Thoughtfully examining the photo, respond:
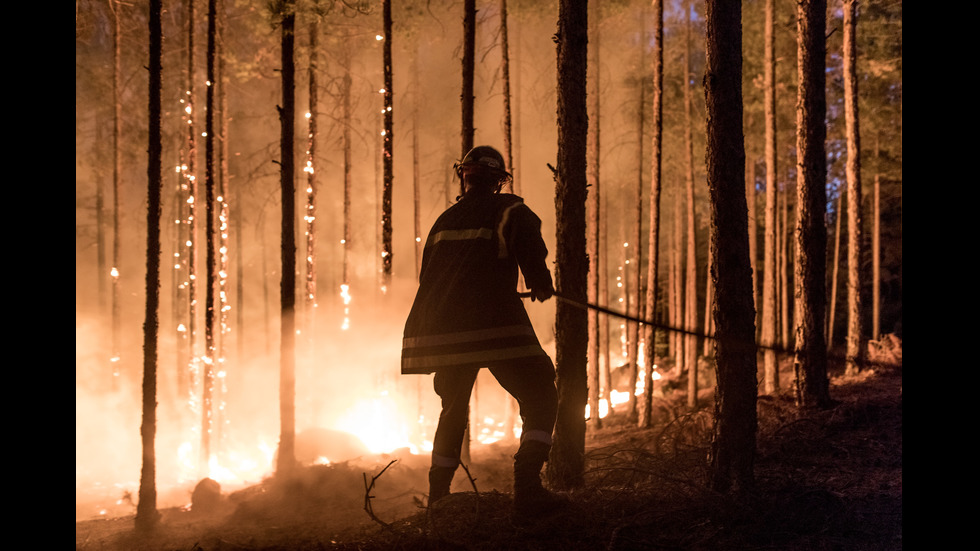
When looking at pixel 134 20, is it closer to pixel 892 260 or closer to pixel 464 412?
pixel 464 412

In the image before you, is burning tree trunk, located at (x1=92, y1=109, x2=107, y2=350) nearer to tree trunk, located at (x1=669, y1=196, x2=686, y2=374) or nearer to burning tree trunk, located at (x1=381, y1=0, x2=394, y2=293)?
burning tree trunk, located at (x1=381, y1=0, x2=394, y2=293)

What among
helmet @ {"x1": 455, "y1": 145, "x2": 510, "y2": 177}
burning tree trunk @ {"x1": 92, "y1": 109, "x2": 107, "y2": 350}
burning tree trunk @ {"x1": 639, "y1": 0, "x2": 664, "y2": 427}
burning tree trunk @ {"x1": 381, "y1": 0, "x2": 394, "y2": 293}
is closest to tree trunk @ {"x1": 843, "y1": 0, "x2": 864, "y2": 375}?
burning tree trunk @ {"x1": 639, "y1": 0, "x2": 664, "y2": 427}

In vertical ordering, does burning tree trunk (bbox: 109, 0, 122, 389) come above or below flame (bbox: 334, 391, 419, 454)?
above

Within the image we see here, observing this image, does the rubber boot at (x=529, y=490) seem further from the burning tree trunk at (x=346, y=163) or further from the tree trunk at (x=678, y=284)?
the tree trunk at (x=678, y=284)

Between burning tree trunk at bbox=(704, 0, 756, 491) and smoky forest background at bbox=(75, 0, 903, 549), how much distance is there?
2 centimetres

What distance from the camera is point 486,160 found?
14.9 ft

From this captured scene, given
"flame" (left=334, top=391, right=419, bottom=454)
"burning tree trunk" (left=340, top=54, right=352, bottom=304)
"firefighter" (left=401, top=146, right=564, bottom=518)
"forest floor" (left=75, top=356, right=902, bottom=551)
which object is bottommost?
"flame" (left=334, top=391, right=419, bottom=454)

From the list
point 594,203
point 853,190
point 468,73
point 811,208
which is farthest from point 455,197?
point 853,190

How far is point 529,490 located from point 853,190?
1081 cm

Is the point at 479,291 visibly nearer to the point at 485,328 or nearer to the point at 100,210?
the point at 485,328

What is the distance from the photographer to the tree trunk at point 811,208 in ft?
26.9

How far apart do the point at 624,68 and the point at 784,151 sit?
5538mm

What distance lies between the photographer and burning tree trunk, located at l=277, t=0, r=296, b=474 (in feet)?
31.4

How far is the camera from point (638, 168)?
16172 mm
